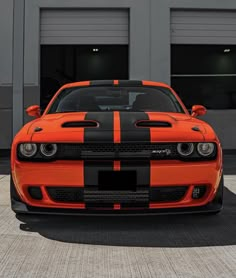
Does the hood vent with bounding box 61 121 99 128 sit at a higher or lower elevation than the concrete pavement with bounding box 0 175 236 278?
higher

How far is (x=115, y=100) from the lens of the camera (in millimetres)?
4891

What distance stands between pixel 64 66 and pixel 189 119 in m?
7.99

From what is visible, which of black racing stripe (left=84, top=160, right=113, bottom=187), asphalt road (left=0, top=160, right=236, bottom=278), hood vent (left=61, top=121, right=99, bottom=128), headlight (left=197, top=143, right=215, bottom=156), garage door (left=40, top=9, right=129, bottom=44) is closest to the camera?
asphalt road (left=0, top=160, right=236, bottom=278)

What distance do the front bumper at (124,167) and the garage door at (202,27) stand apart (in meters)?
8.42

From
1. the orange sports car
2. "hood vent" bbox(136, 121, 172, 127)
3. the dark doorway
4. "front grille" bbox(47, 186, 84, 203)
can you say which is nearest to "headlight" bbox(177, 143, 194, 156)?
the orange sports car

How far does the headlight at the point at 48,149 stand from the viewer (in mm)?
3592

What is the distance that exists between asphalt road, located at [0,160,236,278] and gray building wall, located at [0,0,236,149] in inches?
271

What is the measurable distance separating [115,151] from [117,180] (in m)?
0.24

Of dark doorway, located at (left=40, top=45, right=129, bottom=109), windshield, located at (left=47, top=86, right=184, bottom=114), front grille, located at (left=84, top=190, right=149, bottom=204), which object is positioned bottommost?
front grille, located at (left=84, top=190, right=149, bottom=204)

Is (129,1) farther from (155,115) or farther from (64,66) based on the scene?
(155,115)

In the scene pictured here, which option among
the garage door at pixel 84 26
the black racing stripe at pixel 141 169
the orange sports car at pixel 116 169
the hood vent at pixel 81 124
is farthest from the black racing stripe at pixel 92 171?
the garage door at pixel 84 26

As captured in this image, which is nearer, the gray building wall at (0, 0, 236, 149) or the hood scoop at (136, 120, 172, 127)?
the hood scoop at (136, 120, 172, 127)

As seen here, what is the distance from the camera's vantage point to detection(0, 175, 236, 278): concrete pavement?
2957 millimetres

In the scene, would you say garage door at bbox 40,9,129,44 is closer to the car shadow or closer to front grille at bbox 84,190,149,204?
the car shadow
